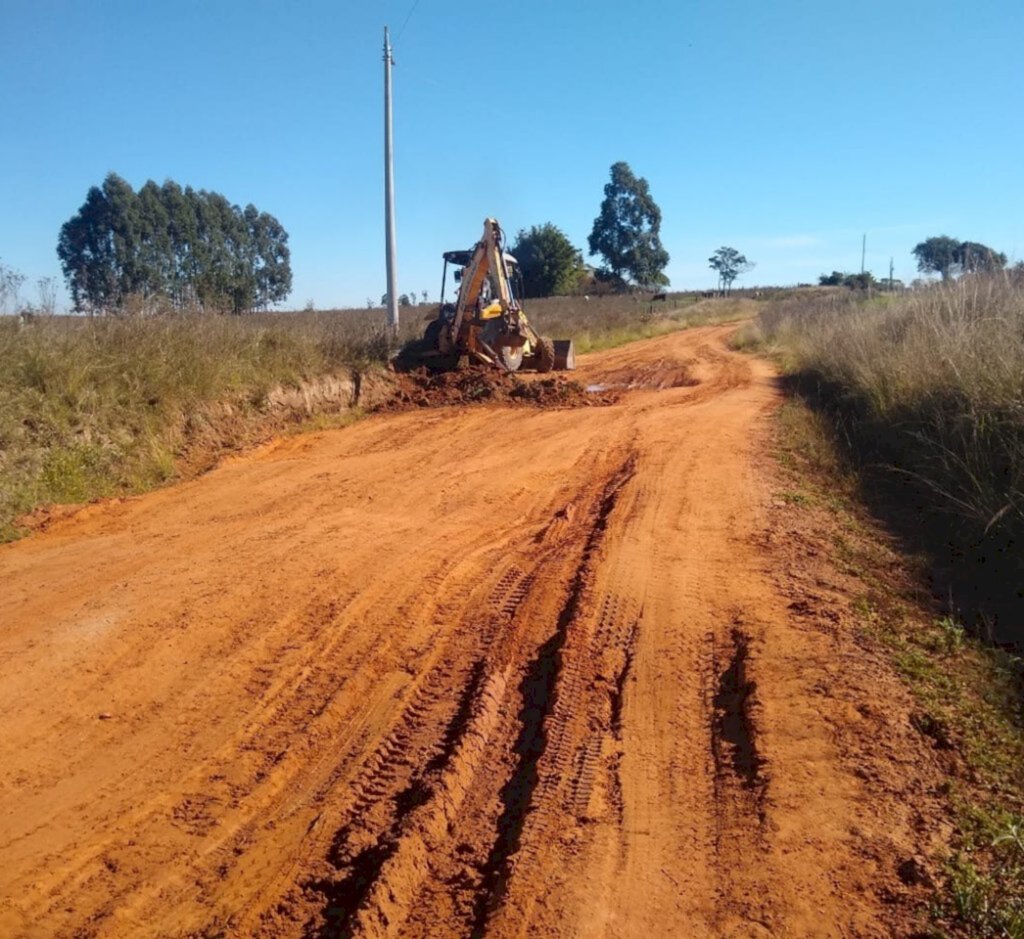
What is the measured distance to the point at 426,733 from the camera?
4352 mm

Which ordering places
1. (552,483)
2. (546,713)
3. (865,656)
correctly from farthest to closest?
1. (552,483)
2. (865,656)
3. (546,713)

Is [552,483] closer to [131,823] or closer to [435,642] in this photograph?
[435,642]

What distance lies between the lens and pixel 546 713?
4527 mm

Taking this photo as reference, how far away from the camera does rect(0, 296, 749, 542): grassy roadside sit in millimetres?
9312

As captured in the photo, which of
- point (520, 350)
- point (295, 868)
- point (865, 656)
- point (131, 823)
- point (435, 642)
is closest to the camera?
point (295, 868)

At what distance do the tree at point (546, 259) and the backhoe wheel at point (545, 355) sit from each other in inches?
1540

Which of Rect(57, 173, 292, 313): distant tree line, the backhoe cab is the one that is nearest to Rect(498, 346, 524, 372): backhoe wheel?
the backhoe cab

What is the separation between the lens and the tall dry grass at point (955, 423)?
259 inches

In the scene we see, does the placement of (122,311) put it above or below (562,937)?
above

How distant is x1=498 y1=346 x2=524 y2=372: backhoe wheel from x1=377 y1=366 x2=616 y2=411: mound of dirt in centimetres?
73

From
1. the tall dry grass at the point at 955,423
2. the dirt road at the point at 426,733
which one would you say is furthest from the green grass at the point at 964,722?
the tall dry grass at the point at 955,423

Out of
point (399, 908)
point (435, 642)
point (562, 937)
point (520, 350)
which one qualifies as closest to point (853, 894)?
point (562, 937)

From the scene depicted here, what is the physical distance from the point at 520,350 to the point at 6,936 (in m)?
16.4

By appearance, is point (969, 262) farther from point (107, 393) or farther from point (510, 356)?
point (107, 393)
